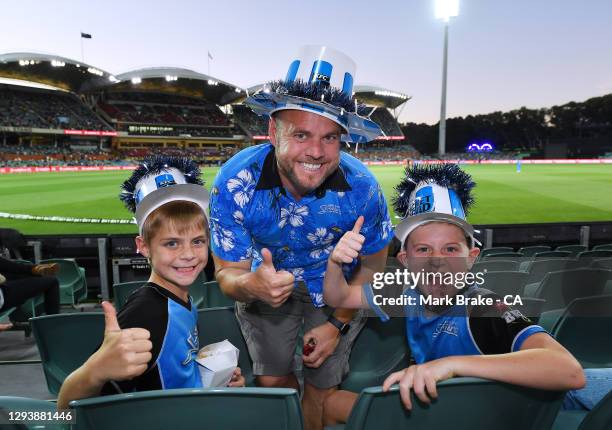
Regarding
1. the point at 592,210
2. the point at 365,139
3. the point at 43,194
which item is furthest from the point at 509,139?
the point at 365,139

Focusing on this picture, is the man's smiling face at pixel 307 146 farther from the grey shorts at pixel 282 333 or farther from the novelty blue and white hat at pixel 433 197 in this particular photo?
the grey shorts at pixel 282 333

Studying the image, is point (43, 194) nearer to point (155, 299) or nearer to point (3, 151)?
point (155, 299)

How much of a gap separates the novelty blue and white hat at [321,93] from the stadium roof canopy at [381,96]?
74552mm

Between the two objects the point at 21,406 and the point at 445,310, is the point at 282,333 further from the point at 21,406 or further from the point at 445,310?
the point at 21,406

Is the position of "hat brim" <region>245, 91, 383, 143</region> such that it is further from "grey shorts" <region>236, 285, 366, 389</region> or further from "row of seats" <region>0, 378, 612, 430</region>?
"row of seats" <region>0, 378, 612, 430</region>

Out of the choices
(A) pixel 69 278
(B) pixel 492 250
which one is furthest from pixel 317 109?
(B) pixel 492 250

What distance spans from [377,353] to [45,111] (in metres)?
72.2

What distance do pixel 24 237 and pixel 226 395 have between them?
815cm

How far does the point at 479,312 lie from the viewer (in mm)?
1819

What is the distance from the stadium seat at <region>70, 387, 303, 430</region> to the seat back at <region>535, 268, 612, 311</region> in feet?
10.4

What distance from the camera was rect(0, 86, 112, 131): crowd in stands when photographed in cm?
5672

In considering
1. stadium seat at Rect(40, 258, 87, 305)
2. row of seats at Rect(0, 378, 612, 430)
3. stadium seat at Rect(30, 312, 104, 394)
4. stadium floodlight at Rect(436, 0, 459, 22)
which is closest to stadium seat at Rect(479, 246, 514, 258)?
row of seats at Rect(0, 378, 612, 430)

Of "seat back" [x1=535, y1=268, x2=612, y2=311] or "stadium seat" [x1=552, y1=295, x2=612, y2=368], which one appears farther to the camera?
"seat back" [x1=535, y1=268, x2=612, y2=311]

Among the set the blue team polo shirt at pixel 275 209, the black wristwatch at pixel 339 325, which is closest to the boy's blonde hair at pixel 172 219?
the blue team polo shirt at pixel 275 209
